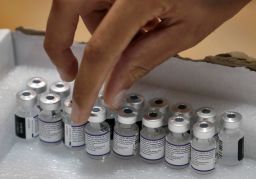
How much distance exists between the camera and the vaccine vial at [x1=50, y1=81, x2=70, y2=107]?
0.80 meters

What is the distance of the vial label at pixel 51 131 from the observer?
77 cm

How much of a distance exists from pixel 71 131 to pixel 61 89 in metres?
0.07

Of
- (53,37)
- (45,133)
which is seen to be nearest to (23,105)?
(45,133)

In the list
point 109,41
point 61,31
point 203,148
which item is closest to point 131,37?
point 109,41

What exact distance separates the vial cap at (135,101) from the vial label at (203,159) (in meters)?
0.09

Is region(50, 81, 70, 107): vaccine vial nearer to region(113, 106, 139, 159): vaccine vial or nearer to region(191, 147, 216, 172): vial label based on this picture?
region(113, 106, 139, 159): vaccine vial

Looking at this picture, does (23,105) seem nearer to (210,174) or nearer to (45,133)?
(45,133)

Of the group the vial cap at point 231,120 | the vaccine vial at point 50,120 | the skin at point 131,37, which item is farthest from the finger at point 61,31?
the vial cap at point 231,120

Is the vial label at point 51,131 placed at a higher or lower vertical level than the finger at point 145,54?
lower

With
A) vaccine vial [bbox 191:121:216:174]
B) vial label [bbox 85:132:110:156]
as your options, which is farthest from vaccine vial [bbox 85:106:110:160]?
vaccine vial [bbox 191:121:216:174]

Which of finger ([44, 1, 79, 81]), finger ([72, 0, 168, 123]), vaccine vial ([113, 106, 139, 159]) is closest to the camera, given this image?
finger ([72, 0, 168, 123])

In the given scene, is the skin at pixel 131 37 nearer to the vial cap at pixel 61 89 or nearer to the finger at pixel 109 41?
the finger at pixel 109 41

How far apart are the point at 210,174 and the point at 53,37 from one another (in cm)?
26

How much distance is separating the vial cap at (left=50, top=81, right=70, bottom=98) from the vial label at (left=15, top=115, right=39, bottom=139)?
1.8 inches
